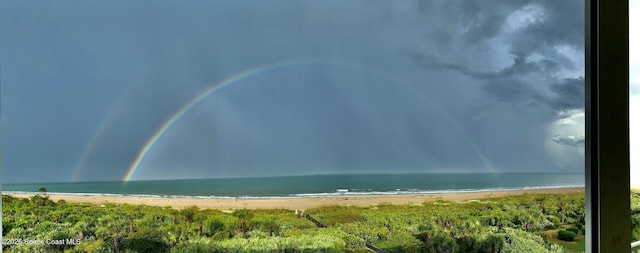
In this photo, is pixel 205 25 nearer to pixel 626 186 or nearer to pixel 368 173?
pixel 368 173

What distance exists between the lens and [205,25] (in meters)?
4.28

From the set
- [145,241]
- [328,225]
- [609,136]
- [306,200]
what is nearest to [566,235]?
[328,225]

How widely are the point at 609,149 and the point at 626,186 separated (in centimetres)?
6

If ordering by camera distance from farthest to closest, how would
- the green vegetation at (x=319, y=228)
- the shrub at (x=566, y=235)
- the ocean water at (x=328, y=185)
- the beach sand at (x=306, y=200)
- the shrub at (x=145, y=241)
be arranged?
the ocean water at (x=328, y=185)
the beach sand at (x=306, y=200)
the shrub at (x=566, y=235)
the shrub at (x=145, y=241)
the green vegetation at (x=319, y=228)

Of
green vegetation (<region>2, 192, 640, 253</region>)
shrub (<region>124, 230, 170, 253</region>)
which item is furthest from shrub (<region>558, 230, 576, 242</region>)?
shrub (<region>124, 230, 170, 253</region>)

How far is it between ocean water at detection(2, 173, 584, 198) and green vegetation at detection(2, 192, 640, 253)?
9.9 inches

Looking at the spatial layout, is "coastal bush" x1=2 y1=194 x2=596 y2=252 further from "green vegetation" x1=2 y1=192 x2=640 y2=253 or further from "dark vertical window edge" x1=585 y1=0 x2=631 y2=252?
"dark vertical window edge" x1=585 y1=0 x2=631 y2=252

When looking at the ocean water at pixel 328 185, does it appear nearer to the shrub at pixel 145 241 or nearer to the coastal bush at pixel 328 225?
the coastal bush at pixel 328 225

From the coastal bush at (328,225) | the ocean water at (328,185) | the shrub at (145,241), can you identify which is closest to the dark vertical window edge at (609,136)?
the coastal bush at (328,225)

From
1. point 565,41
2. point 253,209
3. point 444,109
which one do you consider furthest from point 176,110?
point 565,41

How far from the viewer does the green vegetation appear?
282cm

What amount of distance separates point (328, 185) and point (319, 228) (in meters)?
0.77

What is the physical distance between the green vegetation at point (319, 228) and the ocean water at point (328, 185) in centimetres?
25

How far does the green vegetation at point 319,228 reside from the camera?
282cm
